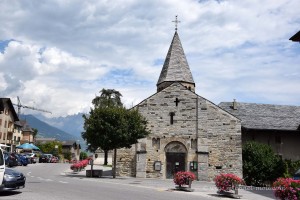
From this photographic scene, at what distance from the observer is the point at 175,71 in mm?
36094

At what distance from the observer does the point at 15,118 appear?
62.5 meters

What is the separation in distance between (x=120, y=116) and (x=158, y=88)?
11266 millimetres

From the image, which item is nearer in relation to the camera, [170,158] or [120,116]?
[120,116]

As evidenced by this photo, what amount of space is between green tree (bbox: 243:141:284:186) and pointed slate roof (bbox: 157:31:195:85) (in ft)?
33.7

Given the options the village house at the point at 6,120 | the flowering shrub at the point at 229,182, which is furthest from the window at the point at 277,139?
the village house at the point at 6,120

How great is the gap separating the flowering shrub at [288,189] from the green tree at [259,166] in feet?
54.6

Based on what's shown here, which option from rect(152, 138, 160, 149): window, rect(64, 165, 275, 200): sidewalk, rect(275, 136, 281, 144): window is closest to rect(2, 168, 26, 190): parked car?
rect(64, 165, 275, 200): sidewalk

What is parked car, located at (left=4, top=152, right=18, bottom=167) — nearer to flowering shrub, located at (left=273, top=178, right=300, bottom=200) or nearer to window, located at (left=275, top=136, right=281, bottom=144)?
flowering shrub, located at (left=273, top=178, right=300, bottom=200)

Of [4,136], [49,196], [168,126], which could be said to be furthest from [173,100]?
[4,136]

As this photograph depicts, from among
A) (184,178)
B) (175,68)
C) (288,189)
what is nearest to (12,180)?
(184,178)

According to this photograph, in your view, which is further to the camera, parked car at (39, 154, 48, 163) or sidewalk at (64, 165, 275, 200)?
parked car at (39, 154, 48, 163)

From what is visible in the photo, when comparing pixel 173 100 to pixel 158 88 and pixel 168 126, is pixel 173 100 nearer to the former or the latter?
pixel 168 126

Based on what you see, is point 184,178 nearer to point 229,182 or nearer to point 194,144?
point 229,182

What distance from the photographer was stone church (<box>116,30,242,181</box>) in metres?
29.7
